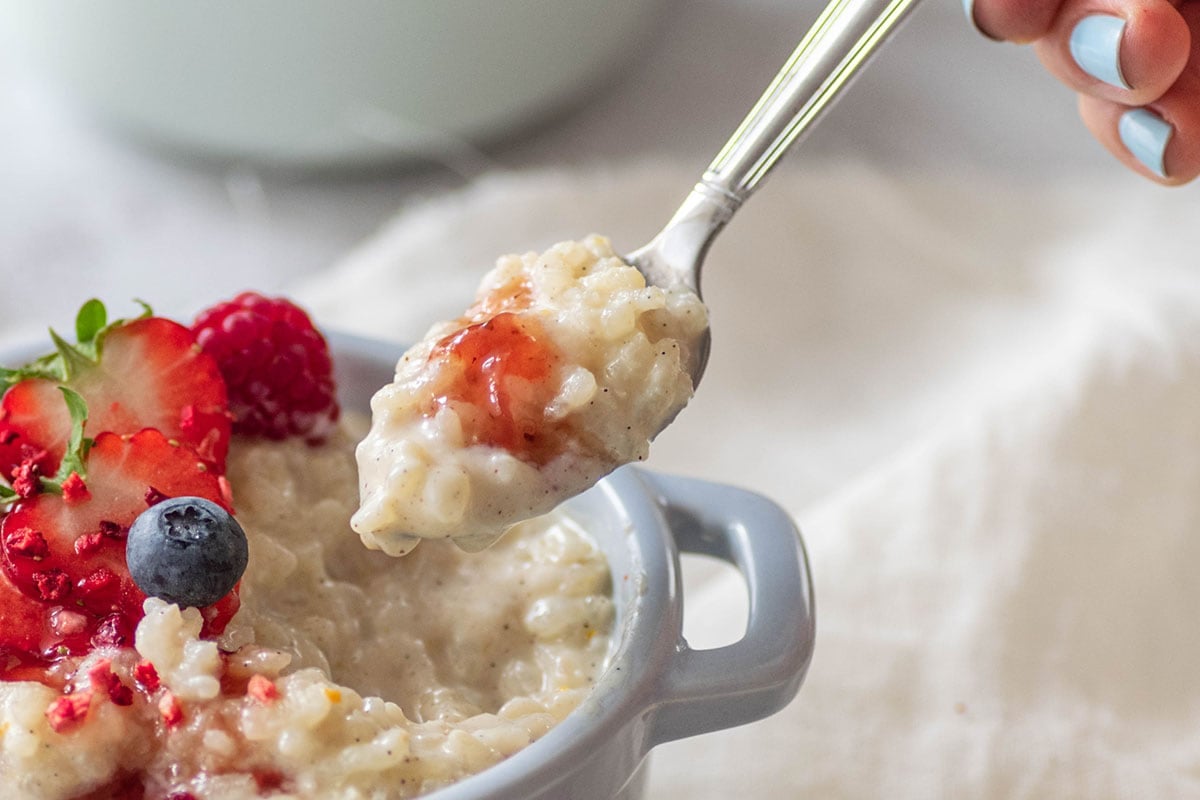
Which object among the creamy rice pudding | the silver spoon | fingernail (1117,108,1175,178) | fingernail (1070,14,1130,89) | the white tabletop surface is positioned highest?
fingernail (1070,14,1130,89)

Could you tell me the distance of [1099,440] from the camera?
1.99 m

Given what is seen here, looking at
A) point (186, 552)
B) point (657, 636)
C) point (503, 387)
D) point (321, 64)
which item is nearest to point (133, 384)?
point (186, 552)

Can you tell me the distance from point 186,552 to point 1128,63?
1.05 metres

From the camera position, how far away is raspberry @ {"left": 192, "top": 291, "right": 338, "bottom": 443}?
53.8 inches

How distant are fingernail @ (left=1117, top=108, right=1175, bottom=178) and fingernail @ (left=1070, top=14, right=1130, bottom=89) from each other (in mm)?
80

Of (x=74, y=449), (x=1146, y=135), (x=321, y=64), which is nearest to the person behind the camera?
(x=74, y=449)

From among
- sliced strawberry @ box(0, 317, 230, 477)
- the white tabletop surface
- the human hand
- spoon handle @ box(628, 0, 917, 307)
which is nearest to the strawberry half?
sliced strawberry @ box(0, 317, 230, 477)

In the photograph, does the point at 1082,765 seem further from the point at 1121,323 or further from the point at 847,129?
the point at 847,129

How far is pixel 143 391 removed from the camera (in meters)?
1.32

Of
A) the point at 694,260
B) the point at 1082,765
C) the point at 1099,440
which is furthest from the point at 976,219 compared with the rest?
the point at 694,260

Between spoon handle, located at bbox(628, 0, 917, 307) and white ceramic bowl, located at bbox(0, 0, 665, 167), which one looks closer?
spoon handle, located at bbox(628, 0, 917, 307)

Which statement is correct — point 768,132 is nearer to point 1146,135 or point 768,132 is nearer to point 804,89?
point 804,89

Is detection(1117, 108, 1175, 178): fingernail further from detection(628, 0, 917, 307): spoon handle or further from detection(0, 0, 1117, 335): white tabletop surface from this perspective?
detection(0, 0, 1117, 335): white tabletop surface

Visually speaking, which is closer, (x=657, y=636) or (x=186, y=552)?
(x=186, y=552)
